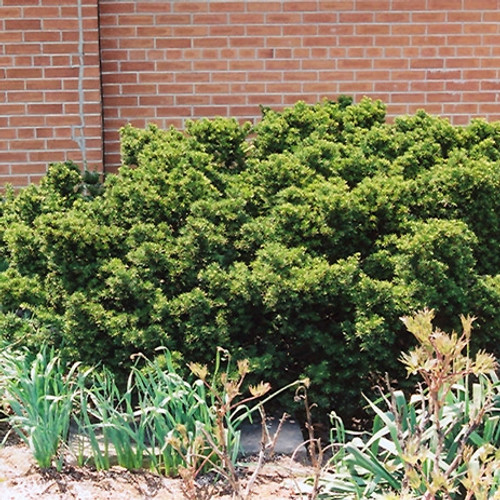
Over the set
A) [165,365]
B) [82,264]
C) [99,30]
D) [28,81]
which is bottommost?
[165,365]

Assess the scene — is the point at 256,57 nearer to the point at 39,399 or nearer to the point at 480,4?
the point at 480,4

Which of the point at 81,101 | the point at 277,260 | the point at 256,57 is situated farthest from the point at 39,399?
the point at 256,57

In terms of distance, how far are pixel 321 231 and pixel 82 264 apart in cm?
116

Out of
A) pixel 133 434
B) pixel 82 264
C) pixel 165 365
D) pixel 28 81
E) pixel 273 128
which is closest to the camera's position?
pixel 133 434

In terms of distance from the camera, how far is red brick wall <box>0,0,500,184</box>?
5.80 m

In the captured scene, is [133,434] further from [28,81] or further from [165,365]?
[28,81]

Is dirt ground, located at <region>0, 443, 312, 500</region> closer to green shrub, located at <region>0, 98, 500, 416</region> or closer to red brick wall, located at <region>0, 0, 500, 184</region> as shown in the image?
green shrub, located at <region>0, 98, 500, 416</region>

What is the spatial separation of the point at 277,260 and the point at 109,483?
124 cm

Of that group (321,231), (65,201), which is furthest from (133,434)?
(65,201)

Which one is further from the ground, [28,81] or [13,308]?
[28,81]

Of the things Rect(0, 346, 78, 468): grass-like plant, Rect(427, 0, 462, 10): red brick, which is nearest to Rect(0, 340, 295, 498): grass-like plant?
Rect(0, 346, 78, 468): grass-like plant

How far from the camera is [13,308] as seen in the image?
4164 mm

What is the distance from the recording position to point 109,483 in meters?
3.43

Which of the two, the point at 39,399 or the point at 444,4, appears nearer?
the point at 39,399
